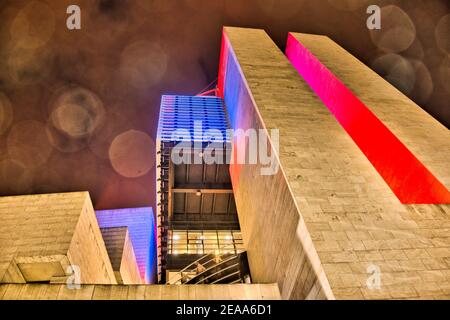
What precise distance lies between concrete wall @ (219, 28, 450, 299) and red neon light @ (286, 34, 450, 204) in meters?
1.11

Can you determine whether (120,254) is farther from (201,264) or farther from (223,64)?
(223,64)

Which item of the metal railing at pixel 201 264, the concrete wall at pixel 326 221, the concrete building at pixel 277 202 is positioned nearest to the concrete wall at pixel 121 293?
the concrete building at pixel 277 202

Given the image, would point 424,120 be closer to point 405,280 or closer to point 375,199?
point 375,199

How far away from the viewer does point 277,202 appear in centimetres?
1689

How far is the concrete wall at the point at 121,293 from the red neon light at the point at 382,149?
1129 centimetres

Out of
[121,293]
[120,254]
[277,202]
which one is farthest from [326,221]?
[120,254]

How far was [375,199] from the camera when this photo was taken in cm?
1490

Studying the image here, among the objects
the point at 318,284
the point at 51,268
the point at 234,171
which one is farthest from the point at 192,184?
the point at 318,284

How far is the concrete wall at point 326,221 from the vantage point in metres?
11.6

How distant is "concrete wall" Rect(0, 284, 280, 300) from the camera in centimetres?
1372

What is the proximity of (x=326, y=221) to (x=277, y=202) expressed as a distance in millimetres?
3720

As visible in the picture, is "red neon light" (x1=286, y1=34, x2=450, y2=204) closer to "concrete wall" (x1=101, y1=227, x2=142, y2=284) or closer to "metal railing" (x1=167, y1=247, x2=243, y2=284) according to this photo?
"metal railing" (x1=167, y1=247, x2=243, y2=284)

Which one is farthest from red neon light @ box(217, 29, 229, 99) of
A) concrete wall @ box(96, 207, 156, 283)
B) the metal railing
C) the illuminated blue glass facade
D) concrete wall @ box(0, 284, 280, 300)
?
concrete wall @ box(0, 284, 280, 300)
